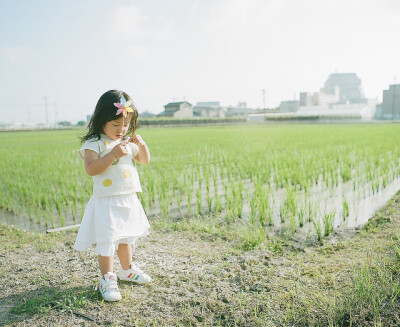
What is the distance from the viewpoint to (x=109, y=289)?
1770mm

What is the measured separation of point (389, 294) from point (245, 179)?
13.0 feet

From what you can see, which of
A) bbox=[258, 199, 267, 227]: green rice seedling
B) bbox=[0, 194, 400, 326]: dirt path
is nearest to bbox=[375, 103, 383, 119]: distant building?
bbox=[258, 199, 267, 227]: green rice seedling

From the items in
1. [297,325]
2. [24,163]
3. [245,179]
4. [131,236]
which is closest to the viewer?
[297,325]

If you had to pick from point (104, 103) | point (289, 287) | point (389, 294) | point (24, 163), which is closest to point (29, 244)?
point (104, 103)

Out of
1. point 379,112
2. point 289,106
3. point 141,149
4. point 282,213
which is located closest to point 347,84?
point 289,106

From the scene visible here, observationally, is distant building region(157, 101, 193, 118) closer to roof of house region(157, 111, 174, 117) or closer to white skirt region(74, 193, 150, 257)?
roof of house region(157, 111, 174, 117)

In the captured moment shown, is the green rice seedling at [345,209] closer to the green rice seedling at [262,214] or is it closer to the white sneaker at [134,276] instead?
the green rice seedling at [262,214]

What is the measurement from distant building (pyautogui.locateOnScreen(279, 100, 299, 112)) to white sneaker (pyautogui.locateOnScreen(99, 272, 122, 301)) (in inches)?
1761

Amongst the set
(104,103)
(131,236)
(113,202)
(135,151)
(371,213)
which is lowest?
(371,213)

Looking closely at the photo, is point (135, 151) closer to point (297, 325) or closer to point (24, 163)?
point (297, 325)

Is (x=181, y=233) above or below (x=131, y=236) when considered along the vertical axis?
below

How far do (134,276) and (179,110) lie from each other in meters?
41.2

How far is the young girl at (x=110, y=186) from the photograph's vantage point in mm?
1775

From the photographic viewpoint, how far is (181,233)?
297 cm
